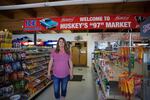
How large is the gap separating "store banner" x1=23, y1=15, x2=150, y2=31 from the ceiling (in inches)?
46.2

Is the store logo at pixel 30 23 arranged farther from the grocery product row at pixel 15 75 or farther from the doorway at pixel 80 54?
the doorway at pixel 80 54

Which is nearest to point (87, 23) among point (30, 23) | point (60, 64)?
point (30, 23)

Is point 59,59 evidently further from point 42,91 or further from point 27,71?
point 42,91

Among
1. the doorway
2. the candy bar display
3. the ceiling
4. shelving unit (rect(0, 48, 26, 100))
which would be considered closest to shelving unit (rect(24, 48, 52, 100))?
shelving unit (rect(0, 48, 26, 100))

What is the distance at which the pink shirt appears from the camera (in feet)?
14.2

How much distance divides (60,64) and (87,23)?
7.01 feet

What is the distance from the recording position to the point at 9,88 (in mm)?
4176

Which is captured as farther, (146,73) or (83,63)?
(83,63)

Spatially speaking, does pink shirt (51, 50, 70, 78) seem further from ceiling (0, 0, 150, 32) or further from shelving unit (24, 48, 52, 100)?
ceiling (0, 0, 150, 32)

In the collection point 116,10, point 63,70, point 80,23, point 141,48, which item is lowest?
point 63,70

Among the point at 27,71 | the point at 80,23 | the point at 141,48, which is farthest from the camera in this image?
the point at 80,23

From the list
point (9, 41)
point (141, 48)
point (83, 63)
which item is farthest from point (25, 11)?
point (83, 63)

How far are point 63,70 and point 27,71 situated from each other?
5.16 ft

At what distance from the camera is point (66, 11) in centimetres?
809
